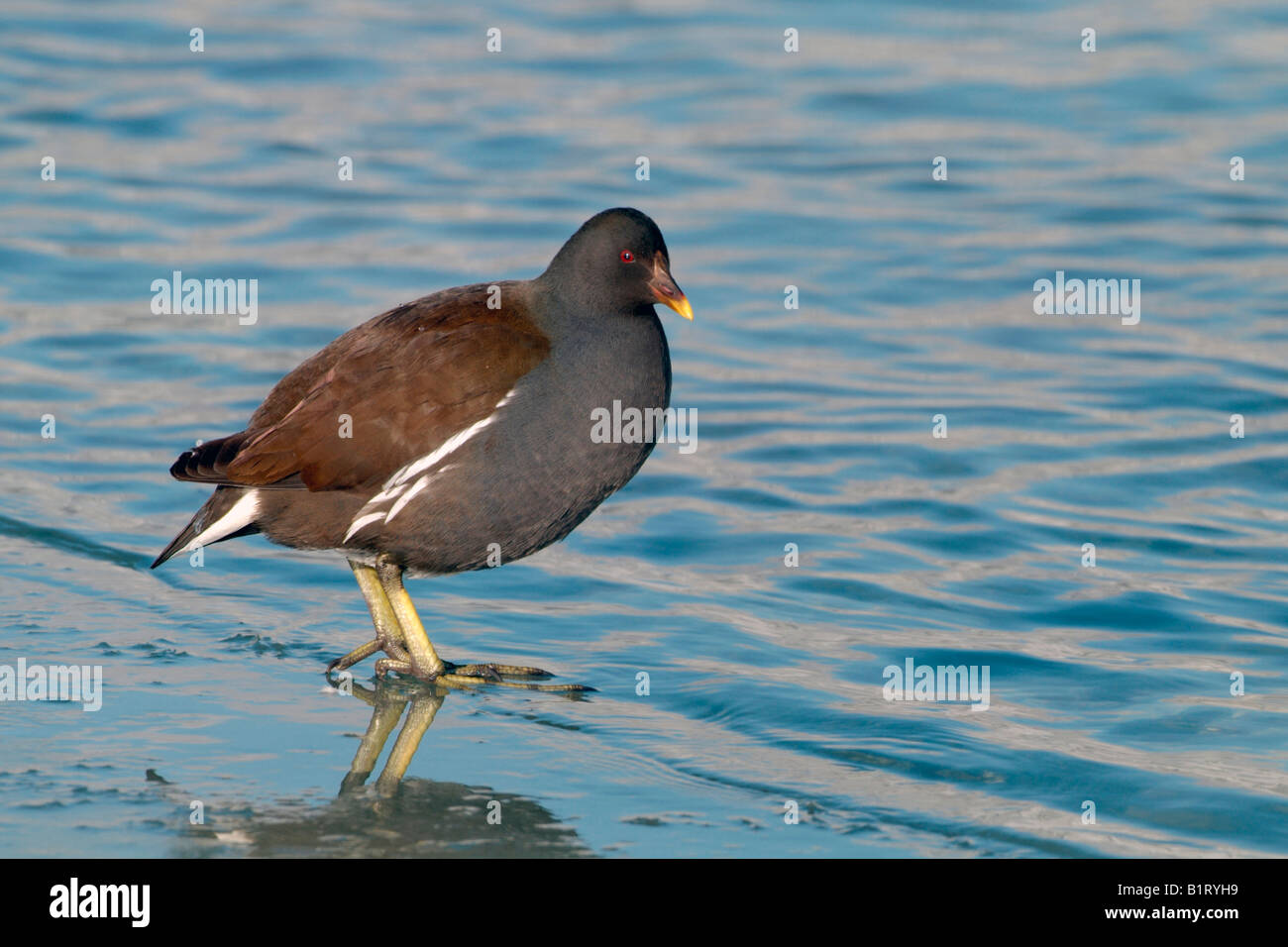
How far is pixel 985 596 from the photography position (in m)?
7.93

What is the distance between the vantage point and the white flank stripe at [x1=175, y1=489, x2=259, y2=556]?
6.59 meters

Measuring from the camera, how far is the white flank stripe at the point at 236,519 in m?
6.59

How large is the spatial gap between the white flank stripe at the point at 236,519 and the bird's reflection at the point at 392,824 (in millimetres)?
1066

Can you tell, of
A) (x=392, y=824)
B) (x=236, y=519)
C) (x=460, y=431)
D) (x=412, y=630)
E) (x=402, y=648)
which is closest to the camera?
(x=392, y=824)

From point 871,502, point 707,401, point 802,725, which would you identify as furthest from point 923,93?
point 802,725

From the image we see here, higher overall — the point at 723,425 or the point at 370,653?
the point at 723,425

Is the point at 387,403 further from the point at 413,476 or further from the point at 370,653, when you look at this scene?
the point at 370,653

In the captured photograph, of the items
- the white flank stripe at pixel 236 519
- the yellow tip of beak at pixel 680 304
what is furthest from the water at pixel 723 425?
the yellow tip of beak at pixel 680 304

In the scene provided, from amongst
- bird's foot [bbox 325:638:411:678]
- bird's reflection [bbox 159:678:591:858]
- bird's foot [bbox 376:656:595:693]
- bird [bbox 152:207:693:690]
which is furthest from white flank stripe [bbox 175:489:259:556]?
bird's reflection [bbox 159:678:591:858]

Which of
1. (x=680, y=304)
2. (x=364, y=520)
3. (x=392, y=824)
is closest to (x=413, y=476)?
(x=364, y=520)

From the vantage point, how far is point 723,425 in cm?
1034

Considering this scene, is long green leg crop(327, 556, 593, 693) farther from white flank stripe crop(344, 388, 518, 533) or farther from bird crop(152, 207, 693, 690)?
white flank stripe crop(344, 388, 518, 533)

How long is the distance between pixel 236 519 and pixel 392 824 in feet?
5.19

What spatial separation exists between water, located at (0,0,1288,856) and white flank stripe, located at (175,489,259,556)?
22.0 inches
